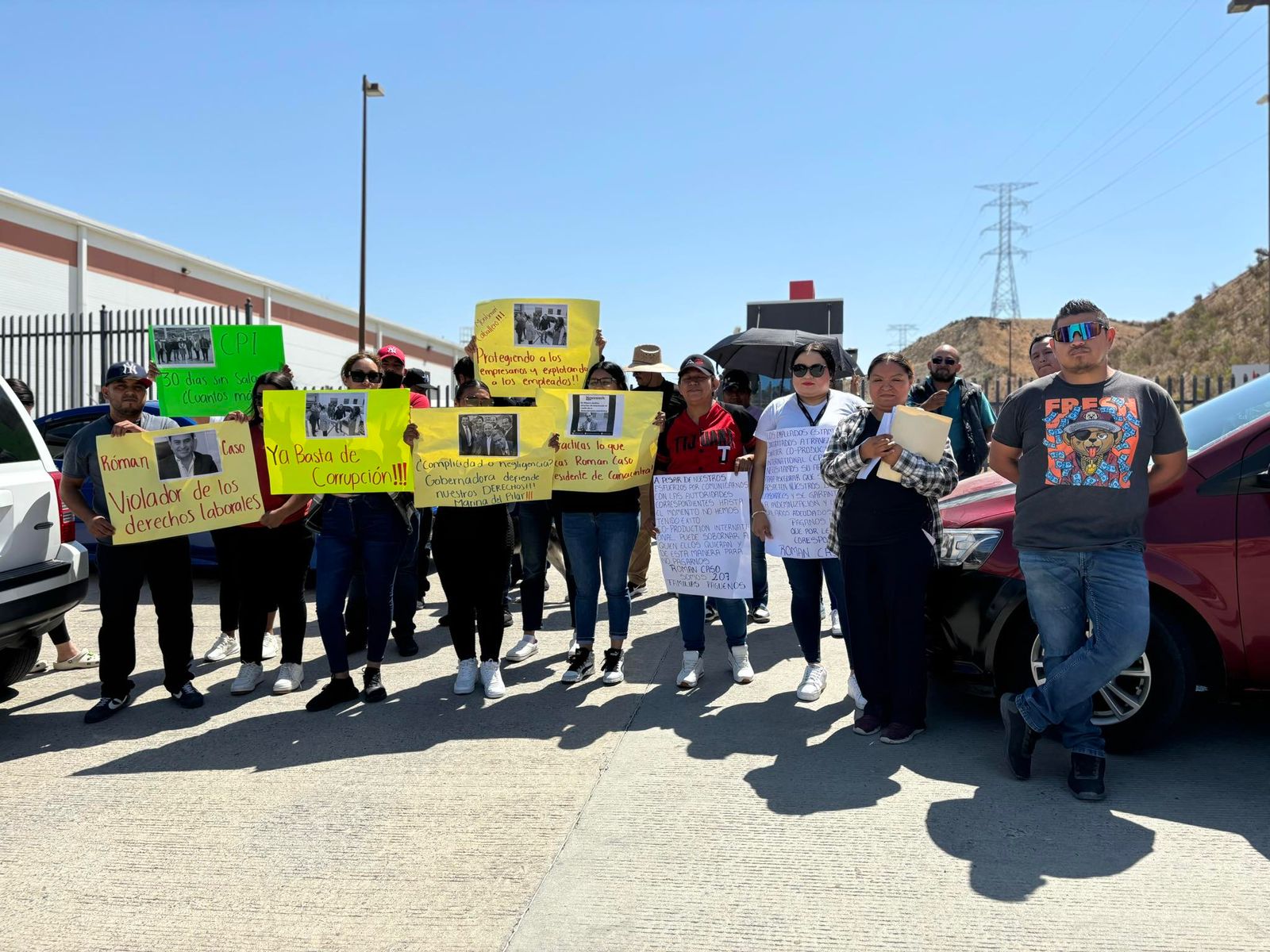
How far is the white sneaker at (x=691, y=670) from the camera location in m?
5.50

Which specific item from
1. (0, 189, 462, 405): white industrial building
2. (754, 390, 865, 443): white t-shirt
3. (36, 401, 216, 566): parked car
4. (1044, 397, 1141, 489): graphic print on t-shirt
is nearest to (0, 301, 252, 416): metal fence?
(0, 189, 462, 405): white industrial building

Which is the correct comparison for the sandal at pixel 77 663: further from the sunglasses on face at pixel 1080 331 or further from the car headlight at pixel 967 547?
the sunglasses on face at pixel 1080 331

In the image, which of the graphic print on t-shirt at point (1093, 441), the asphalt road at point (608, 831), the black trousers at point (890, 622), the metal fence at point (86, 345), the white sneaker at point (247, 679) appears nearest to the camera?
the asphalt road at point (608, 831)

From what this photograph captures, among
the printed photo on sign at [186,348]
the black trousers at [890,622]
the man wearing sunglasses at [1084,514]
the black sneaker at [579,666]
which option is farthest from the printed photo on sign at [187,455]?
the man wearing sunglasses at [1084,514]

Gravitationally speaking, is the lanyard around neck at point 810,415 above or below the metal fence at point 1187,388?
below

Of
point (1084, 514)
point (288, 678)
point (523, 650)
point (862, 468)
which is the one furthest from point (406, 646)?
point (1084, 514)

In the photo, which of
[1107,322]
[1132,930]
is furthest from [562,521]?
[1132,930]

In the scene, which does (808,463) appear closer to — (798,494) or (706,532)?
(798,494)

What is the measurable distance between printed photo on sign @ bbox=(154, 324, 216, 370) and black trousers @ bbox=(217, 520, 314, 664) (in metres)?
1.30

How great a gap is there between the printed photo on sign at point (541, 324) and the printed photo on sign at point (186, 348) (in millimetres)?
2033

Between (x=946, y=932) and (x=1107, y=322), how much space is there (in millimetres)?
2440

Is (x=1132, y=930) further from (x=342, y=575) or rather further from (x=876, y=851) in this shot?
(x=342, y=575)

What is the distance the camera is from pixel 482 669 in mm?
5574

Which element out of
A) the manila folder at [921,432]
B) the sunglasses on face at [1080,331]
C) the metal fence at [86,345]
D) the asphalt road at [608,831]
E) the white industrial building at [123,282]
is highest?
the white industrial building at [123,282]
